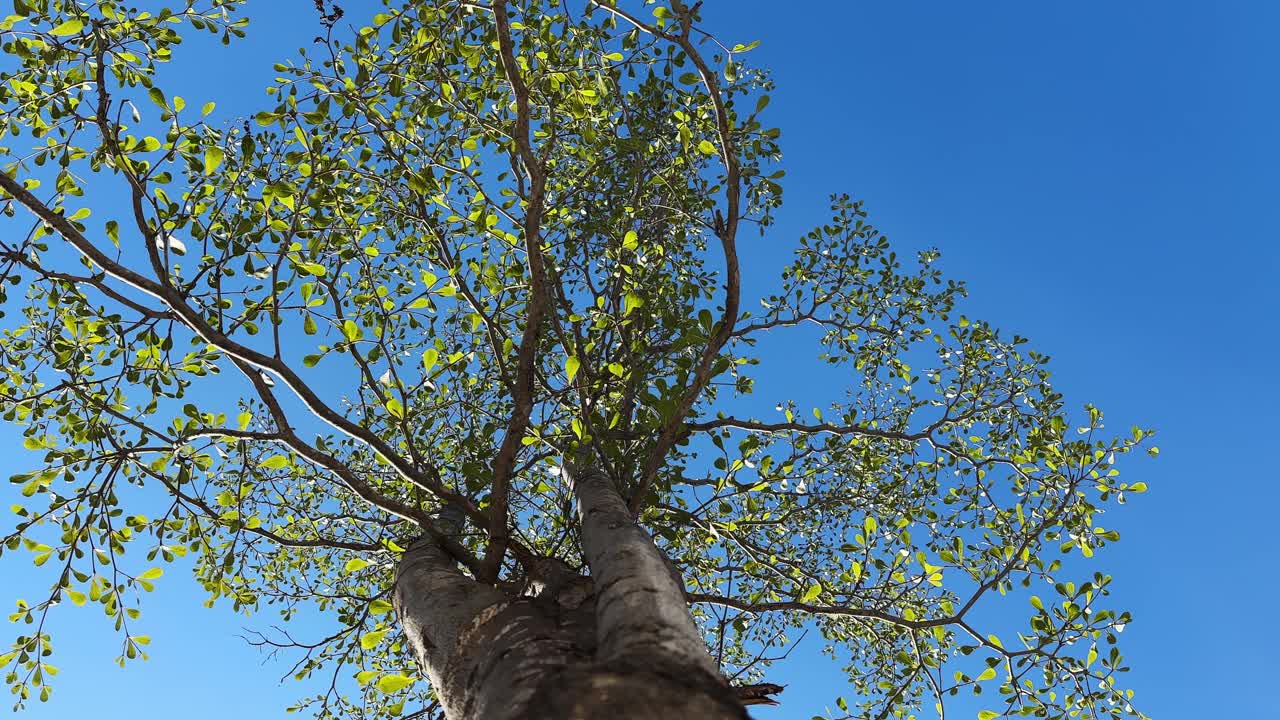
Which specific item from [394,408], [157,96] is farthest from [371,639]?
[157,96]

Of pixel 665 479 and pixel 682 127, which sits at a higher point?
pixel 682 127

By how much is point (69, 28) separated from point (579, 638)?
14.9 feet

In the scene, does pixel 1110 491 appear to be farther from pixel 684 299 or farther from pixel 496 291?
pixel 496 291

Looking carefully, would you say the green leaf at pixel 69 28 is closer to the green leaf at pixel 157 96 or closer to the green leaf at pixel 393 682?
the green leaf at pixel 157 96

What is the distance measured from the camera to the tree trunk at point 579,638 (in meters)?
1.88

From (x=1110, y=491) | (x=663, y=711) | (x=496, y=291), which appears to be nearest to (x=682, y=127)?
(x=496, y=291)

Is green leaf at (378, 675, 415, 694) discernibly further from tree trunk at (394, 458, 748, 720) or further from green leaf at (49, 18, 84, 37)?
green leaf at (49, 18, 84, 37)

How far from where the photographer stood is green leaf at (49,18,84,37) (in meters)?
4.35

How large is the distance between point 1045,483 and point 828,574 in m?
2.49

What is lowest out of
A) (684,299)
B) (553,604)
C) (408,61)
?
(553,604)

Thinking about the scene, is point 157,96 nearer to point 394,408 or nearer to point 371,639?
point 394,408

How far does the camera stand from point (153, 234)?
14.0ft

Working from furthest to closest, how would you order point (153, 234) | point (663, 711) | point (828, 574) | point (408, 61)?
point (828, 574) → point (408, 61) → point (153, 234) → point (663, 711)

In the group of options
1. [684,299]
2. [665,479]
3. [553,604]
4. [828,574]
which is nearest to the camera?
[553,604]
